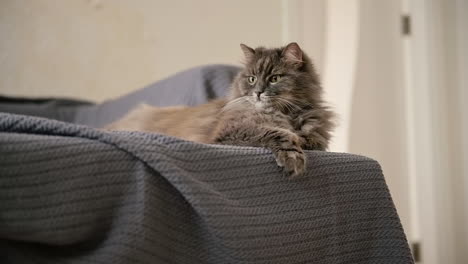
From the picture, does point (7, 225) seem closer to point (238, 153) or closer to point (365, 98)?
point (238, 153)

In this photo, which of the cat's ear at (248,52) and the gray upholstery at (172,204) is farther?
the cat's ear at (248,52)

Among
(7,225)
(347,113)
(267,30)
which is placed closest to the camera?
(7,225)

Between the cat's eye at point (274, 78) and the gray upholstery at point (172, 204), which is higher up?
the cat's eye at point (274, 78)

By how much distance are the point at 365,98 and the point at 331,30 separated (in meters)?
0.45

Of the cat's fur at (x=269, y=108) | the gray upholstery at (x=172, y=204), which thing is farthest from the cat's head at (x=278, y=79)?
the gray upholstery at (x=172, y=204)

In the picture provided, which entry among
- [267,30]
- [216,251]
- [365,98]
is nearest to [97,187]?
[216,251]

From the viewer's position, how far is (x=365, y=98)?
2.13 m

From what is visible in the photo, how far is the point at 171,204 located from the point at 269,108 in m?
0.56

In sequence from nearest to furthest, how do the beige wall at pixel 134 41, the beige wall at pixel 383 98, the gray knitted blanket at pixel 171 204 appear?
the gray knitted blanket at pixel 171 204, the beige wall at pixel 383 98, the beige wall at pixel 134 41

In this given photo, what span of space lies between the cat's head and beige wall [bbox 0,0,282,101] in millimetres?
1158

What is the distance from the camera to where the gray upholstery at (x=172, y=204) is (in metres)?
0.60

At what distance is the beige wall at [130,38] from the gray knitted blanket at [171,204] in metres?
1.65

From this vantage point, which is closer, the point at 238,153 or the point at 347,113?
the point at 238,153

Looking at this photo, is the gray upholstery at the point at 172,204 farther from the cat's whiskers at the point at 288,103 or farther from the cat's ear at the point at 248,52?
the cat's ear at the point at 248,52
